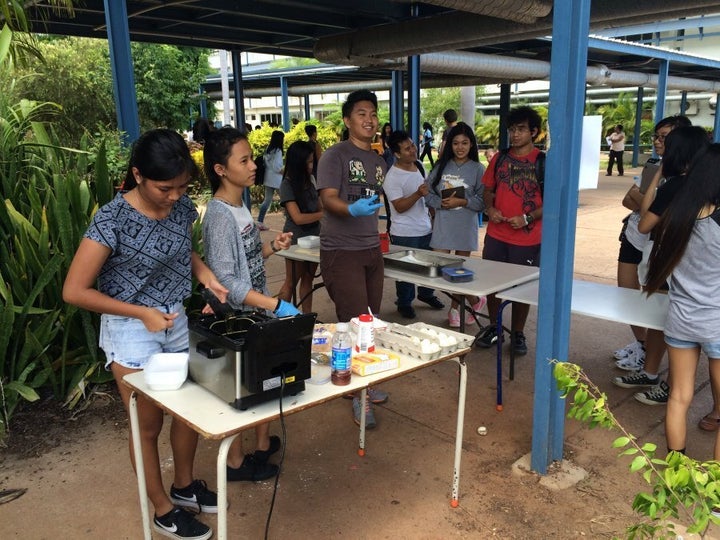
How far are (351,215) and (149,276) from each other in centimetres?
125

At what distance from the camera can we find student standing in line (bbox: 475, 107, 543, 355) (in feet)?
13.1

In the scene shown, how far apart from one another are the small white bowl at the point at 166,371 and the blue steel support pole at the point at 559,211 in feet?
5.33

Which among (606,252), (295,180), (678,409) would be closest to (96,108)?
(295,180)

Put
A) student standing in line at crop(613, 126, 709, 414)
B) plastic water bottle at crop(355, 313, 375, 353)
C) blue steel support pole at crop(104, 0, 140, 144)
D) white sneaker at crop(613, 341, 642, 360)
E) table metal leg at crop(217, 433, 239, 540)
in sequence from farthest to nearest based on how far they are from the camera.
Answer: blue steel support pole at crop(104, 0, 140, 144), white sneaker at crop(613, 341, 642, 360), student standing in line at crop(613, 126, 709, 414), plastic water bottle at crop(355, 313, 375, 353), table metal leg at crop(217, 433, 239, 540)

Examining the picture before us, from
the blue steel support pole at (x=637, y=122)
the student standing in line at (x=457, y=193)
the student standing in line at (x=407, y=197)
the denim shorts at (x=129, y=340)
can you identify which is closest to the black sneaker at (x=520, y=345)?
A: the student standing in line at (x=457, y=193)

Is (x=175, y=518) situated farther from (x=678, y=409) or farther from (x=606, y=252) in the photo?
(x=606, y=252)

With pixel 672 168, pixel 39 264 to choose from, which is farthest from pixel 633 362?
pixel 39 264

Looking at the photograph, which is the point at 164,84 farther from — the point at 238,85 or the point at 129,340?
the point at 129,340

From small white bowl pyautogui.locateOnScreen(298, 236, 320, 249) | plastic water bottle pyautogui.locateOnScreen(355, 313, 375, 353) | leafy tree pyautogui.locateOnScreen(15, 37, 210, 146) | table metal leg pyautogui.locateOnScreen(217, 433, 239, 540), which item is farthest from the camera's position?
leafy tree pyautogui.locateOnScreen(15, 37, 210, 146)

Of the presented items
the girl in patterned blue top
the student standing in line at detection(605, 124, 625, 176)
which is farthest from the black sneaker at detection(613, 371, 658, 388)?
the student standing in line at detection(605, 124, 625, 176)

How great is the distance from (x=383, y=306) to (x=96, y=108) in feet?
28.4

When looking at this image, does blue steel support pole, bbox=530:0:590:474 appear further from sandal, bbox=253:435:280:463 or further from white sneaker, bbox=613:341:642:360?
white sneaker, bbox=613:341:642:360

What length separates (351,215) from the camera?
122 inches

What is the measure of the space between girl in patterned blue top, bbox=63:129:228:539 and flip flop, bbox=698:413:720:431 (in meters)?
2.67
